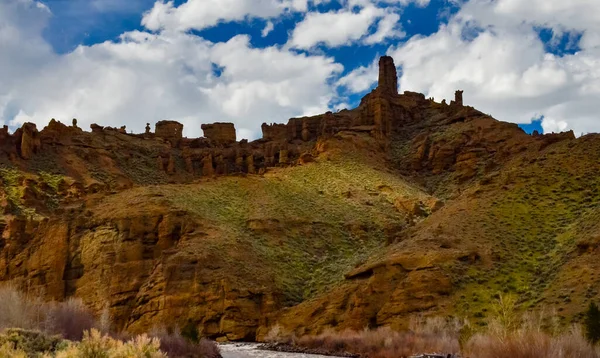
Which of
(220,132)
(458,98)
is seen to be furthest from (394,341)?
(220,132)

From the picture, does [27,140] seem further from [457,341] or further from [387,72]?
[457,341]

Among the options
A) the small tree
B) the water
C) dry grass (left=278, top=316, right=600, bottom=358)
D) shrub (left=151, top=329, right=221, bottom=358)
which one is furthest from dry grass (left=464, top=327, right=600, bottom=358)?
the water

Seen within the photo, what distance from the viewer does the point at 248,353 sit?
36344 millimetres

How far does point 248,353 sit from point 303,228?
24.0 m

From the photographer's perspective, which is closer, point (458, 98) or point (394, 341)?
point (394, 341)

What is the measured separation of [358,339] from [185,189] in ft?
101

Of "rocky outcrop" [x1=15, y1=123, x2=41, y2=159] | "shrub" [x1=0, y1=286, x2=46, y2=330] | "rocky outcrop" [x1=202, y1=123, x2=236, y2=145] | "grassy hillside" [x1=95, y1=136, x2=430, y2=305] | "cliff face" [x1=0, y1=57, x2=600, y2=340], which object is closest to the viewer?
"shrub" [x1=0, y1=286, x2=46, y2=330]

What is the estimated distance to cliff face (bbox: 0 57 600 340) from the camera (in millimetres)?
42812

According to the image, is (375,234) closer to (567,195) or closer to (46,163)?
(567,195)

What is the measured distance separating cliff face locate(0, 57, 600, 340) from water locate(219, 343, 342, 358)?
398cm

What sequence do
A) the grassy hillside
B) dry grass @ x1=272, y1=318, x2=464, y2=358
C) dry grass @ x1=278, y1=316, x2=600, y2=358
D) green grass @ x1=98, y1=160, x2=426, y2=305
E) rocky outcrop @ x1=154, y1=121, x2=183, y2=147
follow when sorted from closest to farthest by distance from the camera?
1. dry grass @ x1=278, y1=316, x2=600, y2=358
2. dry grass @ x1=272, y1=318, x2=464, y2=358
3. the grassy hillside
4. green grass @ x1=98, y1=160, x2=426, y2=305
5. rocky outcrop @ x1=154, y1=121, x2=183, y2=147

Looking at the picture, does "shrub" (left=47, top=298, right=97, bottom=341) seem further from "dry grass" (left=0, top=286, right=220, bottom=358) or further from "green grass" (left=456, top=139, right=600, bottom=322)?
"green grass" (left=456, top=139, right=600, bottom=322)

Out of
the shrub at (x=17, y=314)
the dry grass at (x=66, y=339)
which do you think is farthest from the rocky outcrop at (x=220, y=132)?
the shrub at (x=17, y=314)

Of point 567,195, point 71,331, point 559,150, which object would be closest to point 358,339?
point 71,331
